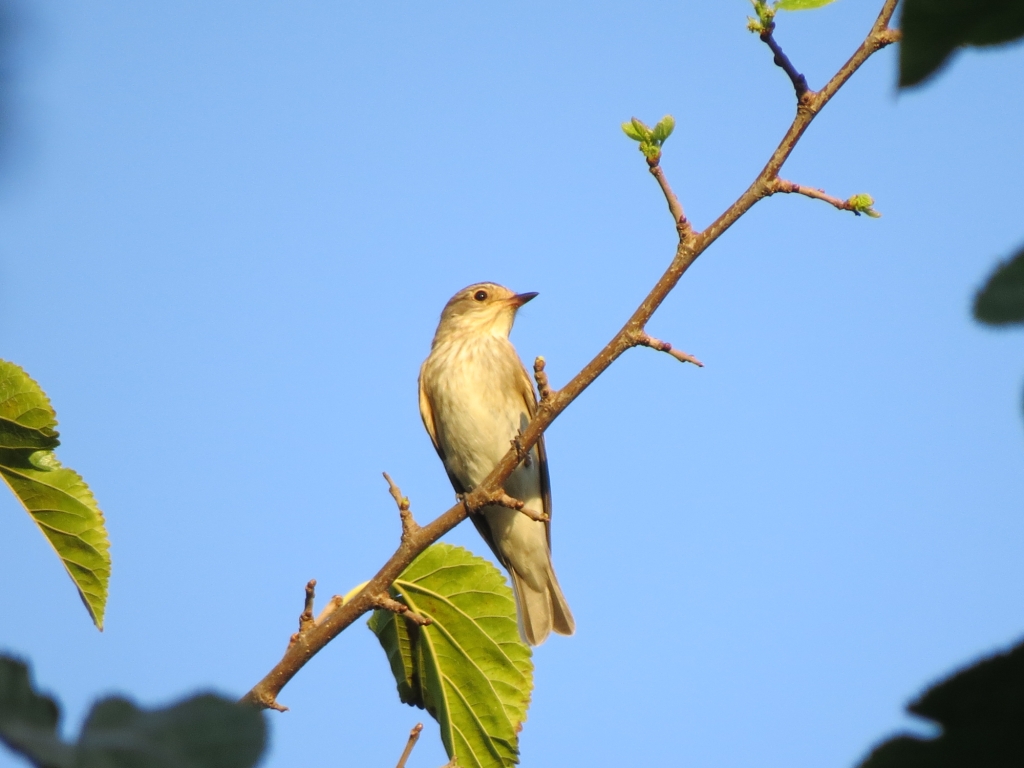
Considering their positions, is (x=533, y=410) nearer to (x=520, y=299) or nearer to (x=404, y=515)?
(x=520, y=299)

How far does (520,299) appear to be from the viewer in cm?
977

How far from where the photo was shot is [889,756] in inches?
29.8

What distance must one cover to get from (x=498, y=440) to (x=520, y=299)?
1462 mm

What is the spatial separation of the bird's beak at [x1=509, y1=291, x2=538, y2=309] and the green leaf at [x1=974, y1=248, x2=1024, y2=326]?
8.63 m

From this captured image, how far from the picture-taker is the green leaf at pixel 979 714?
0.73 metres

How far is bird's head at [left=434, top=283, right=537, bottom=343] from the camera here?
389 inches

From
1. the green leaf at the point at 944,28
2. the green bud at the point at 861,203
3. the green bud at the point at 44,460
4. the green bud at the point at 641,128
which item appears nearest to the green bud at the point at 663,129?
the green bud at the point at 641,128

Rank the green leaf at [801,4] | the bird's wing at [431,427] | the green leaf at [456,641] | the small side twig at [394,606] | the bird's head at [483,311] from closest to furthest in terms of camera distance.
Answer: the green leaf at [801,4] < the small side twig at [394,606] < the green leaf at [456,641] < the bird's wing at [431,427] < the bird's head at [483,311]

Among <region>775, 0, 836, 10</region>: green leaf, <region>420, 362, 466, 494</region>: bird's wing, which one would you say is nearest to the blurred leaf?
<region>775, 0, 836, 10</region>: green leaf

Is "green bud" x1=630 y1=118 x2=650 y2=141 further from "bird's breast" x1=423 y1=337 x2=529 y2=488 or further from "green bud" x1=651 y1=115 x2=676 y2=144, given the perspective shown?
"bird's breast" x1=423 y1=337 x2=529 y2=488

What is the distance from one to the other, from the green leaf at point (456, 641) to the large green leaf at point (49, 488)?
1.55 meters

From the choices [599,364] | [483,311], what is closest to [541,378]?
[599,364]

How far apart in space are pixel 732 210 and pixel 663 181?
0.45 m

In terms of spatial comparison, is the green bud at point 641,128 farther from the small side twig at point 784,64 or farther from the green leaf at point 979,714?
the green leaf at point 979,714
